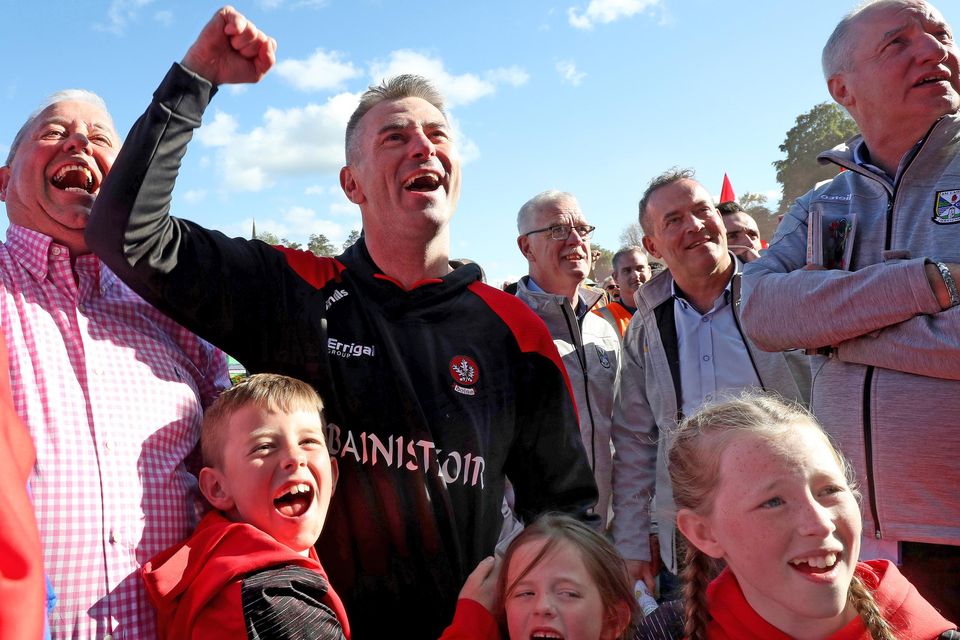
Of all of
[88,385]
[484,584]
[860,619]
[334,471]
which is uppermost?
[88,385]

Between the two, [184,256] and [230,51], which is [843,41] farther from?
[184,256]

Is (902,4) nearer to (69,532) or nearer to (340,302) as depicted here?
(340,302)

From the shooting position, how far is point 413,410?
7.14 feet

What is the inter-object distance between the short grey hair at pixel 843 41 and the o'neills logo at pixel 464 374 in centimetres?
184

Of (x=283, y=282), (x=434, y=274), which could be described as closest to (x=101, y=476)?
(x=283, y=282)

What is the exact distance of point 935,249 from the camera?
2330 mm

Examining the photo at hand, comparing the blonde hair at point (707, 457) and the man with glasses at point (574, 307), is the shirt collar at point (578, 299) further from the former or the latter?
the blonde hair at point (707, 457)

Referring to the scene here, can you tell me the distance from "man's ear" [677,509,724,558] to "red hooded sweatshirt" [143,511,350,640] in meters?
0.99

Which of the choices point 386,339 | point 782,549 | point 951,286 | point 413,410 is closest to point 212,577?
point 413,410

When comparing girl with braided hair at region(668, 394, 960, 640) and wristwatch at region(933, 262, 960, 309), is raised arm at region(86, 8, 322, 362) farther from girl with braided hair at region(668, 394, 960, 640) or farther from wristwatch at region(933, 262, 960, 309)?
wristwatch at region(933, 262, 960, 309)

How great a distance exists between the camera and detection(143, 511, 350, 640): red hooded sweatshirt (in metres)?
1.68

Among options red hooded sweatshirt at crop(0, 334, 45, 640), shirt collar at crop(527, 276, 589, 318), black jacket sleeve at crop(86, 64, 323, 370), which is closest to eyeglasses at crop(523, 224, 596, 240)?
shirt collar at crop(527, 276, 589, 318)

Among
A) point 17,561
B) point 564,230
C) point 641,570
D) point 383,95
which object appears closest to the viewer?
point 17,561

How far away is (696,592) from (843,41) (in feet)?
7.01
